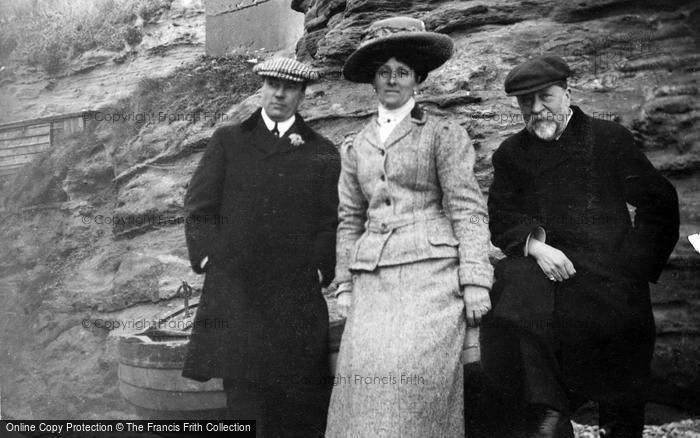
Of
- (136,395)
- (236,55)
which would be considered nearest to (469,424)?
(136,395)

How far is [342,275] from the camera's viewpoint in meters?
3.39

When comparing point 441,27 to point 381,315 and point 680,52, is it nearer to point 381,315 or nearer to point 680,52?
point 680,52

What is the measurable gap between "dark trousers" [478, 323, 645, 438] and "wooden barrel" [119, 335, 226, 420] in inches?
57.1

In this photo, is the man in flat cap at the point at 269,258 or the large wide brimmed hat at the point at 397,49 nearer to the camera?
the large wide brimmed hat at the point at 397,49

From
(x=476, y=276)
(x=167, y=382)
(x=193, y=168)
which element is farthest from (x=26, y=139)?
(x=476, y=276)

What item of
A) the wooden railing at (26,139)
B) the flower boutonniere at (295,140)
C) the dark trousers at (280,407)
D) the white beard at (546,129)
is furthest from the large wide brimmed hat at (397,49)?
the wooden railing at (26,139)

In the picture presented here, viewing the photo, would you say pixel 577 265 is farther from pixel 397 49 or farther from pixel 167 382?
pixel 167 382

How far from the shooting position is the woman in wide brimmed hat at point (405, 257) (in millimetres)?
3010

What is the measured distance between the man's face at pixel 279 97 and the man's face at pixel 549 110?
1217 millimetres

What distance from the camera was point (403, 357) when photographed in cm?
303

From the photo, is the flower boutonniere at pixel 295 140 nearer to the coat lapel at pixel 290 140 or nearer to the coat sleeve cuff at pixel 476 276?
the coat lapel at pixel 290 140

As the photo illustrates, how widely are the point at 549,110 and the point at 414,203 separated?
0.83 m

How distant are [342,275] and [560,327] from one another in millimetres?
1038

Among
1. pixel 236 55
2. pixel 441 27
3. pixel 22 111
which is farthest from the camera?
pixel 236 55
